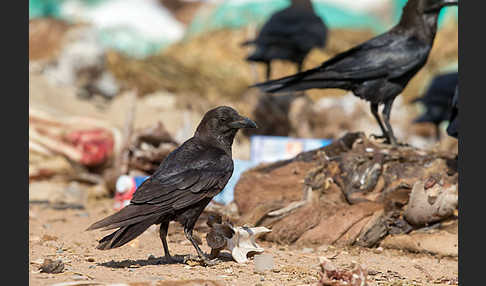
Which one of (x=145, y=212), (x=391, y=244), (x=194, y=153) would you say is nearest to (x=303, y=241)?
(x=391, y=244)

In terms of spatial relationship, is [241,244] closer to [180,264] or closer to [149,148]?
[180,264]

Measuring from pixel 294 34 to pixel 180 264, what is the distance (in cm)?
758

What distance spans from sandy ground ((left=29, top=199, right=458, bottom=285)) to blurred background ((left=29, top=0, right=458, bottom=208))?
51.1 inches

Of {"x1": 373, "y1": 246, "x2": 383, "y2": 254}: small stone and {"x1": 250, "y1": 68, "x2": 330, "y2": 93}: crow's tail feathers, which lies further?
{"x1": 250, "y1": 68, "x2": 330, "y2": 93}: crow's tail feathers

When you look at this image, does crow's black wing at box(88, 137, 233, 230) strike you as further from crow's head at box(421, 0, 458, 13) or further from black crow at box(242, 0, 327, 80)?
black crow at box(242, 0, 327, 80)

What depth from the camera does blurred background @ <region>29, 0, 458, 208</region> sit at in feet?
26.9

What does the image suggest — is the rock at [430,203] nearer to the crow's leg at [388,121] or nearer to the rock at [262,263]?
the crow's leg at [388,121]

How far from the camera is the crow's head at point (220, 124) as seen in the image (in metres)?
4.05

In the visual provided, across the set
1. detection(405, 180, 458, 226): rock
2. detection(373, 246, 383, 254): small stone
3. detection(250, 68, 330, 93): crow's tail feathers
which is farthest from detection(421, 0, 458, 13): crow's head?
detection(373, 246, 383, 254): small stone

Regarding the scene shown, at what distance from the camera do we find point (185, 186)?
3738mm

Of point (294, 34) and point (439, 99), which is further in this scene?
point (439, 99)

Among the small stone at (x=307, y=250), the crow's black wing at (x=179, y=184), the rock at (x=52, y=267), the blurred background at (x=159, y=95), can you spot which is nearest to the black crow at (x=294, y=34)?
the blurred background at (x=159, y=95)

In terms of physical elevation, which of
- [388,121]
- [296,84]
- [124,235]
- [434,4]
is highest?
Answer: [434,4]

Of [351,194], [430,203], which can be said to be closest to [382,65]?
[351,194]
